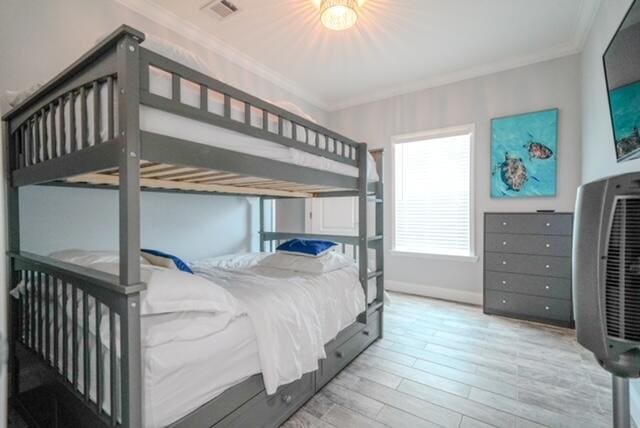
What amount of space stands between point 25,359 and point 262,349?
1.29m

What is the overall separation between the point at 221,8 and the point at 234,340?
98.5 inches

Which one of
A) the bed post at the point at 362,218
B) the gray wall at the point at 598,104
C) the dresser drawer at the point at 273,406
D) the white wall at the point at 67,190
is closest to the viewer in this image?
the dresser drawer at the point at 273,406

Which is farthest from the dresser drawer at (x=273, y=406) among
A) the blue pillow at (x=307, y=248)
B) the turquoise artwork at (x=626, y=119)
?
the turquoise artwork at (x=626, y=119)

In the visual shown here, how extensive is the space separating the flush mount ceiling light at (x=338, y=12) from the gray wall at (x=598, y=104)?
162cm

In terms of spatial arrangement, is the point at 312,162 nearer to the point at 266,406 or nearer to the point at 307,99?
the point at 266,406

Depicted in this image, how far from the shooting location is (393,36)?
274 centimetres

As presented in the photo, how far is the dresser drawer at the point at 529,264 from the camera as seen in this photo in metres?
2.68

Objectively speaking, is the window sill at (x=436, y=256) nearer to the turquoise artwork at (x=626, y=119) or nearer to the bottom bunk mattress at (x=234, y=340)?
the turquoise artwork at (x=626, y=119)

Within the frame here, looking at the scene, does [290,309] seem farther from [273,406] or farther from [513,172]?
[513,172]

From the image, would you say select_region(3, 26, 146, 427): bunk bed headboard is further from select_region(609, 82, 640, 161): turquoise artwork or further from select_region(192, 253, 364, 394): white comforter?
select_region(609, 82, 640, 161): turquoise artwork

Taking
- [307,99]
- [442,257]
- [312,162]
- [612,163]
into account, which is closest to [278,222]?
[307,99]

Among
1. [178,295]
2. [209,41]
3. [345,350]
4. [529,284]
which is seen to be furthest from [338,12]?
[529,284]

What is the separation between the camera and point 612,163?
6.59 ft

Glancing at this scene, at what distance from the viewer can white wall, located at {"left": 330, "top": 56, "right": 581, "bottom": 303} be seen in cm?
293
